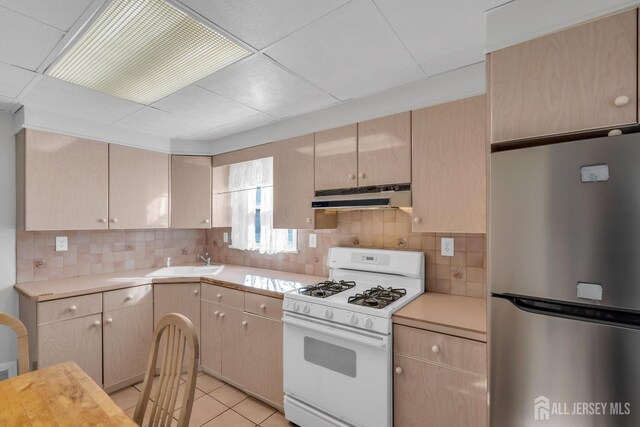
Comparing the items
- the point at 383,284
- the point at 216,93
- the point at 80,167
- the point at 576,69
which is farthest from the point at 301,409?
the point at 80,167

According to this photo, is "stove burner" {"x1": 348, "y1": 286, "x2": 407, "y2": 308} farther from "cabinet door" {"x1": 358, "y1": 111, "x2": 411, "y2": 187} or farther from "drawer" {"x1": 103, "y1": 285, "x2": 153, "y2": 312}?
"drawer" {"x1": 103, "y1": 285, "x2": 153, "y2": 312}

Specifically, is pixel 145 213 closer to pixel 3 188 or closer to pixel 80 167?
pixel 80 167

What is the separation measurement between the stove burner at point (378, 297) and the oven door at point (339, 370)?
0.52 feet

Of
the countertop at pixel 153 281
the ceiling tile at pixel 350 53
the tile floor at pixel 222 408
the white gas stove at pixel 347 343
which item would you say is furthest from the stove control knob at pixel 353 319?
the ceiling tile at pixel 350 53

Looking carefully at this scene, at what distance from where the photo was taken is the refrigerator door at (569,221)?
1010mm

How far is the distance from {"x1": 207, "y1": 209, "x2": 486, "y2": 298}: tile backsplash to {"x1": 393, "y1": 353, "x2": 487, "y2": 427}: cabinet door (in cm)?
64

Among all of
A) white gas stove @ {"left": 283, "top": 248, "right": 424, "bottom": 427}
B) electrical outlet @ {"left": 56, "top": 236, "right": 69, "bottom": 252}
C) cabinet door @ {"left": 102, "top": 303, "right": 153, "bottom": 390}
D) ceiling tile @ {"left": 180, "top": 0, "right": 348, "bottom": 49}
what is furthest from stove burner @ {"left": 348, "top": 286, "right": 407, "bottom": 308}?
electrical outlet @ {"left": 56, "top": 236, "right": 69, "bottom": 252}

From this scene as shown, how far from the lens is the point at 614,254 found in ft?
3.35

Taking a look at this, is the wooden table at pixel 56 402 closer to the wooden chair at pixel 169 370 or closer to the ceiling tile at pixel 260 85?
the wooden chair at pixel 169 370

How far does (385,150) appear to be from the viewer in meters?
2.01

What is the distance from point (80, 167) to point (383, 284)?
2565mm

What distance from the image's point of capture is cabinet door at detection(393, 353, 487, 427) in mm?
1408

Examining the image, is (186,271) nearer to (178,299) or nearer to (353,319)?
(178,299)

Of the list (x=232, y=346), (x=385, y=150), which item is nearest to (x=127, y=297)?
(x=232, y=346)
